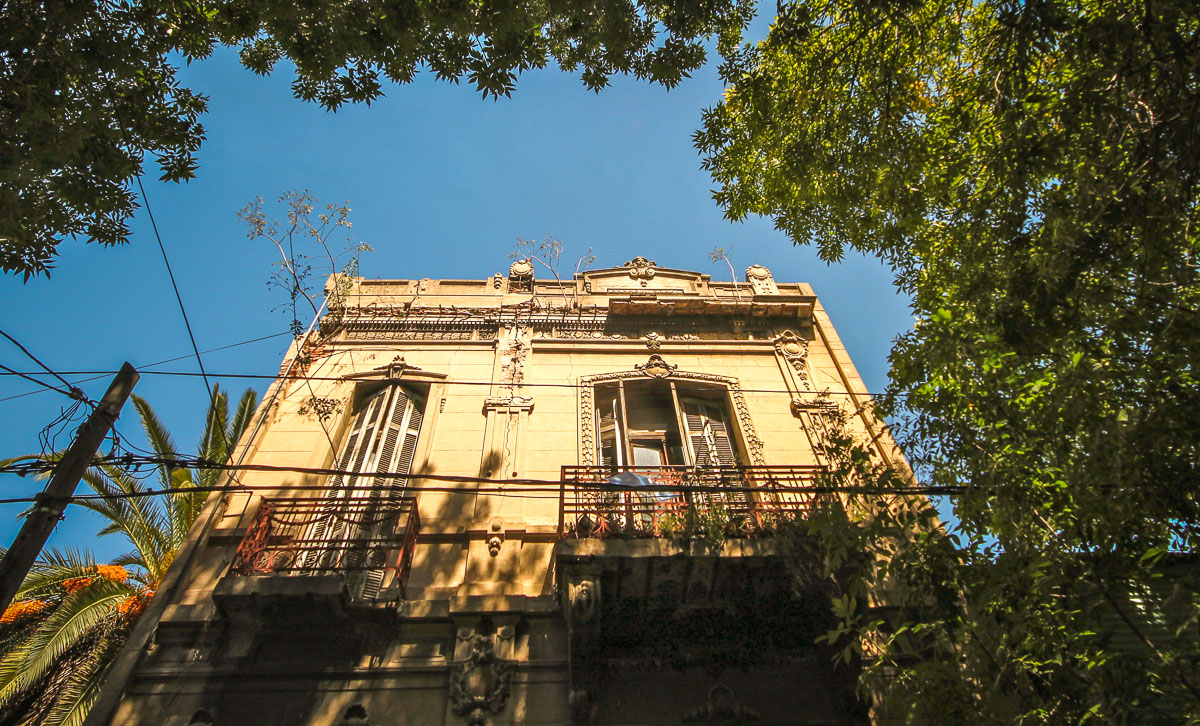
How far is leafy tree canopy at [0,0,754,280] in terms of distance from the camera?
4.50 m

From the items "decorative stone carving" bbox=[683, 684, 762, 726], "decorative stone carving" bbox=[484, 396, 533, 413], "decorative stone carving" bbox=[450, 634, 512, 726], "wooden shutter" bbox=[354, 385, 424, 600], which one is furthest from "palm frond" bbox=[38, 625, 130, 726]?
"decorative stone carving" bbox=[683, 684, 762, 726]

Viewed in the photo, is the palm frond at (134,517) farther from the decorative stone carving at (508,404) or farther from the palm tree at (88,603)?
the decorative stone carving at (508,404)

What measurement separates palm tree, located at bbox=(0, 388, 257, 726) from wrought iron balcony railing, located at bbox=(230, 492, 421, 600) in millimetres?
2604

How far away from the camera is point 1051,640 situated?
4652mm

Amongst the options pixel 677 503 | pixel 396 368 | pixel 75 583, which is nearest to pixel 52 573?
pixel 75 583

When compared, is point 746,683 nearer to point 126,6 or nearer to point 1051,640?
point 1051,640

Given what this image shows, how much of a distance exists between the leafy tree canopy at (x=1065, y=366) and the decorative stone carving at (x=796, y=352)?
3496 millimetres

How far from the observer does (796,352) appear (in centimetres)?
1029

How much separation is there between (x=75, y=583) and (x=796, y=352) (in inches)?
514

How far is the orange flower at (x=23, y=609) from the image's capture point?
440 inches

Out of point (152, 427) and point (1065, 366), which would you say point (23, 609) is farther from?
point (1065, 366)

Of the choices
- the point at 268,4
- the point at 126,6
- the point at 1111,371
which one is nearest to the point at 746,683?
the point at 1111,371

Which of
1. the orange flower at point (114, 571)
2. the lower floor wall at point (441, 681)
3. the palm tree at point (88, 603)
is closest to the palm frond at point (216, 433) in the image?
the palm tree at point (88, 603)

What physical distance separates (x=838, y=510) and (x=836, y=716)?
2194mm
